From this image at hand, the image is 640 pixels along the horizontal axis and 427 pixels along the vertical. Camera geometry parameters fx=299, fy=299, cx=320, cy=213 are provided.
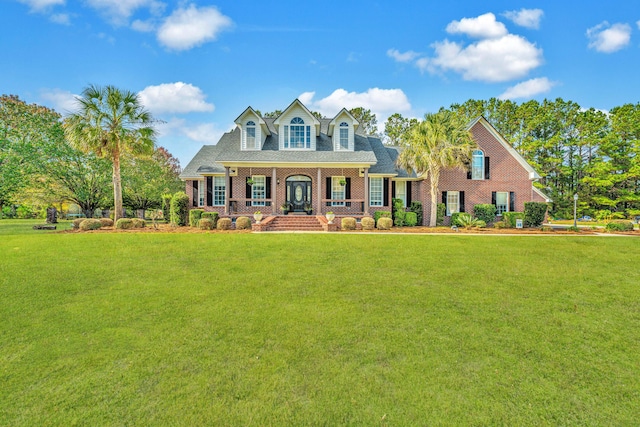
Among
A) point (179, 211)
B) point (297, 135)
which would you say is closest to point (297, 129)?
point (297, 135)

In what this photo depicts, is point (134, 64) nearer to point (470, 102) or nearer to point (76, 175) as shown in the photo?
point (76, 175)

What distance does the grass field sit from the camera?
298 centimetres

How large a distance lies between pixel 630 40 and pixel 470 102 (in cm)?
2057

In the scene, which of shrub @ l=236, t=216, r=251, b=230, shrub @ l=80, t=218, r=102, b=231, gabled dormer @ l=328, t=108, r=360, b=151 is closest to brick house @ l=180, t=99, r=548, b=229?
gabled dormer @ l=328, t=108, r=360, b=151

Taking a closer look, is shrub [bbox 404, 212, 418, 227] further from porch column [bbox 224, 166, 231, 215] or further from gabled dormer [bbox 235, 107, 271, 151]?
porch column [bbox 224, 166, 231, 215]

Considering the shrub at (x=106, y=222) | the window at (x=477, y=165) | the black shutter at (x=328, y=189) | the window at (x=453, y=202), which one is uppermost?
the window at (x=477, y=165)

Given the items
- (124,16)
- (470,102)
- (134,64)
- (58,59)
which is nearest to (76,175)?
(58,59)

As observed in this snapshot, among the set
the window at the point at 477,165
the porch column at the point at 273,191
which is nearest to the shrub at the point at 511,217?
the window at the point at 477,165

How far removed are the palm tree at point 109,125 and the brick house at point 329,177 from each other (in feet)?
12.4

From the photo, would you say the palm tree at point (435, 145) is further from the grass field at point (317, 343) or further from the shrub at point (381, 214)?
the grass field at point (317, 343)

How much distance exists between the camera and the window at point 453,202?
20719mm

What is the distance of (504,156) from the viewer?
67.8 feet

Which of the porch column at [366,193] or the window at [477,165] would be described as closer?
the porch column at [366,193]

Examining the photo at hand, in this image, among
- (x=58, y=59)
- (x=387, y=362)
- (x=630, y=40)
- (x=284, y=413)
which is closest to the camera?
(x=284, y=413)
